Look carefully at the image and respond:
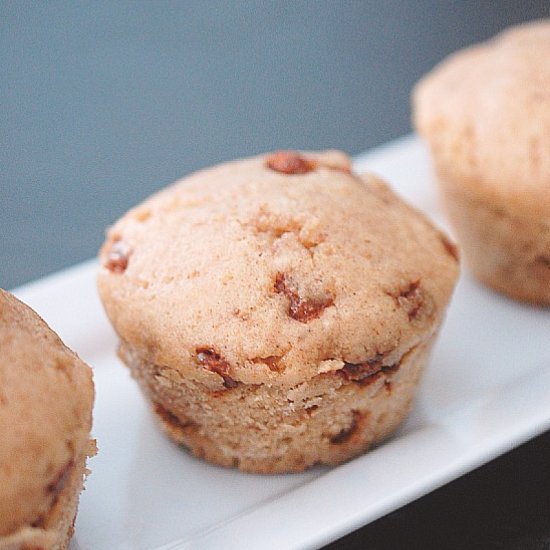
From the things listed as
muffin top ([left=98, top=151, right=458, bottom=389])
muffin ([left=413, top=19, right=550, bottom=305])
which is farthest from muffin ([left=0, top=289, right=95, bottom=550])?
muffin ([left=413, top=19, right=550, bottom=305])

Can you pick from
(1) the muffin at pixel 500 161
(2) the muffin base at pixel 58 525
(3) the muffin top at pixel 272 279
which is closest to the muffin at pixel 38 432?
(2) the muffin base at pixel 58 525

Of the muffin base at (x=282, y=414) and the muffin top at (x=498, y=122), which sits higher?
the muffin top at (x=498, y=122)

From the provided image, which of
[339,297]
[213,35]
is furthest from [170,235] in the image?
[213,35]

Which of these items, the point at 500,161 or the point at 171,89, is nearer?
the point at 500,161

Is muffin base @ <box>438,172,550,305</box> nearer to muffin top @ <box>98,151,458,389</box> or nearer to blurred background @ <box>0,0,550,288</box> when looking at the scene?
muffin top @ <box>98,151,458,389</box>

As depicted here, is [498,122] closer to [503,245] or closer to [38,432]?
[503,245]

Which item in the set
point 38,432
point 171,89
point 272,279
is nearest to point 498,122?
point 272,279

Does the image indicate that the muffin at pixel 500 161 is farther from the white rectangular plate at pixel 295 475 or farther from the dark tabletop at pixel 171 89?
the dark tabletop at pixel 171 89
